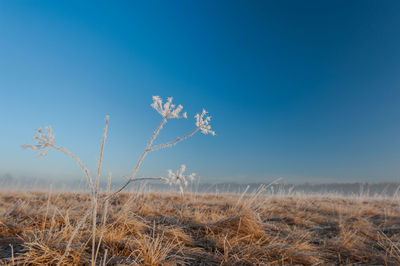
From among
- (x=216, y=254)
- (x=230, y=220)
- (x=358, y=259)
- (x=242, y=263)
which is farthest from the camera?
(x=230, y=220)

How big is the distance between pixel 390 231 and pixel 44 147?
5.53m

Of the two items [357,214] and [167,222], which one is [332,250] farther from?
[357,214]

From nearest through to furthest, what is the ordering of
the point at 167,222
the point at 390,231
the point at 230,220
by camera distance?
the point at 230,220 → the point at 167,222 → the point at 390,231

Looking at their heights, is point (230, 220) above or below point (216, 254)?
above

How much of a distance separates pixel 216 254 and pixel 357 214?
4.60 metres

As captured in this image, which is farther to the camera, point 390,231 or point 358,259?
point 390,231

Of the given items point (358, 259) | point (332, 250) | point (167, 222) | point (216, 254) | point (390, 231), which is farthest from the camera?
point (390, 231)

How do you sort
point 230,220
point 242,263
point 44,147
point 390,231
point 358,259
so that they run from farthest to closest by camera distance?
point 390,231
point 230,220
point 358,259
point 242,263
point 44,147

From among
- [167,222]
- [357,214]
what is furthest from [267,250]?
[357,214]

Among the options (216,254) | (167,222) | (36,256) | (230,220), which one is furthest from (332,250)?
(36,256)

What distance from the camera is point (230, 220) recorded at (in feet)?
11.3

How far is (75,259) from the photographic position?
2014mm

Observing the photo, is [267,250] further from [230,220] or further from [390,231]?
[390,231]

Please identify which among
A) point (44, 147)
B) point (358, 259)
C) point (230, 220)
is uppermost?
point (44, 147)
